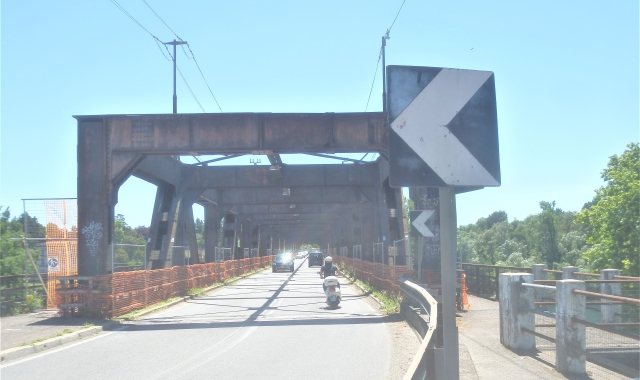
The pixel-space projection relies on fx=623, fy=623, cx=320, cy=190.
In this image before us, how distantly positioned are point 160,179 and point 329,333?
40.9 ft

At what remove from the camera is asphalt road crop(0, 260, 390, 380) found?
9438 mm

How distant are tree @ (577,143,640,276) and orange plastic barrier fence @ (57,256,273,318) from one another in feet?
82.7

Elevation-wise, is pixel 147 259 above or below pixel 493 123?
below

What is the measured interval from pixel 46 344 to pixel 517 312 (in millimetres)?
8798

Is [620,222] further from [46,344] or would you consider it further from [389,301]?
[46,344]

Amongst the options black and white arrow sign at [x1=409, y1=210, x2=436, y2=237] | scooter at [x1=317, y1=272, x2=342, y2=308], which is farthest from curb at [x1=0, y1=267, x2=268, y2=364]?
black and white arrow sign at [x1=409, y1=210, x2=436, y2=237]

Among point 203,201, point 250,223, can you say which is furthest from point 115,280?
point 250,223

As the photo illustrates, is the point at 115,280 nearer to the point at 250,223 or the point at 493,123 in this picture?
the point at 493,123

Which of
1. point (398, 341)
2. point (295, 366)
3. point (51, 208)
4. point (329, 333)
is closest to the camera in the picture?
point (295, 366)

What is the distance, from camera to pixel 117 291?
1755 cm

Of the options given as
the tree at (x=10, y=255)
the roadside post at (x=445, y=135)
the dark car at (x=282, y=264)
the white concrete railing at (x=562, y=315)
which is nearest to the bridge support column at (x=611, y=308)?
the white concrete railing at (x=562, y=315)

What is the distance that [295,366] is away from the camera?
9906mm

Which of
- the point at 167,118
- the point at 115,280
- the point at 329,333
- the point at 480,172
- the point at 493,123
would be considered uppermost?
the point at 167,118

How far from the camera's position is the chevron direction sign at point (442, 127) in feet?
12.3
